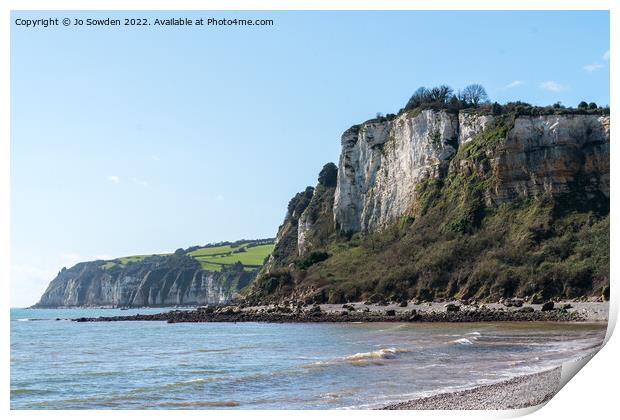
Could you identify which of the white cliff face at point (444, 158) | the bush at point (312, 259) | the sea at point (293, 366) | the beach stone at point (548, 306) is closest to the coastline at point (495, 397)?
the sea at point (293, 366)

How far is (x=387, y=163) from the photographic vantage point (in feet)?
270

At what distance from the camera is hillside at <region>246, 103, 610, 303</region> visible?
182 feet

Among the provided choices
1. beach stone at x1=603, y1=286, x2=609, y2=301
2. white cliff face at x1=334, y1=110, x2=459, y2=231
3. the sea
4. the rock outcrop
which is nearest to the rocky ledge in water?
beach stone at x1=603, y1=286, x2=609, y2=301

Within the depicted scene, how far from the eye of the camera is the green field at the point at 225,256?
14412cm

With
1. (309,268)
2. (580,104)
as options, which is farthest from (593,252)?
(309,268)

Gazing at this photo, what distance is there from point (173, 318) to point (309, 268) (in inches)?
604

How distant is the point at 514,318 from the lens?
44.9 m

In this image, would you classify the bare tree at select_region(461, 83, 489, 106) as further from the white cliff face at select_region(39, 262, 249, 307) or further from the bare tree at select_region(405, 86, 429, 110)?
the white cliff face at select_region(39, 262, 249, 307)

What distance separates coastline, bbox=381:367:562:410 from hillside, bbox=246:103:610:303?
31485 millimetres

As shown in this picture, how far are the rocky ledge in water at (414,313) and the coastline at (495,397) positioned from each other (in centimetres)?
2266

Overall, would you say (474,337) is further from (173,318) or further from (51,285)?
Result: (51,285)

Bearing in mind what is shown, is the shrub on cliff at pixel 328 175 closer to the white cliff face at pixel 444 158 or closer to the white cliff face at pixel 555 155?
the white cliff face at pixel 444 158

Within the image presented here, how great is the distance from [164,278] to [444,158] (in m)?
88.9
